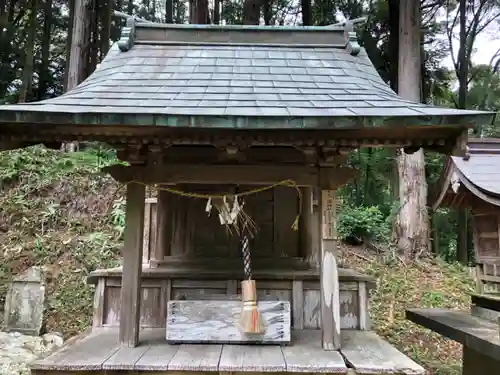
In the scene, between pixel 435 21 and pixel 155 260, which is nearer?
pixel 155 260

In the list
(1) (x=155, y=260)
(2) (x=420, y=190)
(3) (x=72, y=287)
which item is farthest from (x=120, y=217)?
(2) (x=420, y=190)

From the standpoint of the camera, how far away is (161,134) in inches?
159

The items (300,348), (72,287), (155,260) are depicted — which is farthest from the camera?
(72,287)

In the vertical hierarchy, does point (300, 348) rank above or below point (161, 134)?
below

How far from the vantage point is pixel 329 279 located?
171 inches

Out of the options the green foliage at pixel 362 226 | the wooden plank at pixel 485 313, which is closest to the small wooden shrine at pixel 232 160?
the wooden plank at pixel 485 313

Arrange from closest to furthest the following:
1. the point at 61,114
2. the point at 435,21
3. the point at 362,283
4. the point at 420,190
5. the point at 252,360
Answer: the point at 61,114
the point at 252,360
the point at 362,283
the point at 420,190
the point at 435,21

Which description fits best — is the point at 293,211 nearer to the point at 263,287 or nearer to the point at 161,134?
the point at 263,287

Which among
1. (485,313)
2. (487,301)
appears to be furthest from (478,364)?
(487,301)

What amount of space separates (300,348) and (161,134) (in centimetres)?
250

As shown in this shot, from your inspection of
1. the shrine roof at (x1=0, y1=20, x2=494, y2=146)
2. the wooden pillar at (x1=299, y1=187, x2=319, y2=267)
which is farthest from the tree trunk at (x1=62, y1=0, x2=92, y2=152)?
the wooden pillar at (x1=299, y1=187, x2=319, y2=267)

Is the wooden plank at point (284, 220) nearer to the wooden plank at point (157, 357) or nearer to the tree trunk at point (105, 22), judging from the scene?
the wooden plank at point (157, 357)

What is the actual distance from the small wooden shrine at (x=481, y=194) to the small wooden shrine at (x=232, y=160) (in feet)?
5.04

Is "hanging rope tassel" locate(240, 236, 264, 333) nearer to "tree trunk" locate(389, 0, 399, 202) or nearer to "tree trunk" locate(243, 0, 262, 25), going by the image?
"tree trunk" locate(243, 0, 262, 25)
